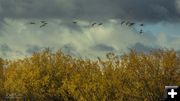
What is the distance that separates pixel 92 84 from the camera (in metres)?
110

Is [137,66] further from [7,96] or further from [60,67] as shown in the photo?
[7,96]

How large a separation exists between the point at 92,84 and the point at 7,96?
31.9 m

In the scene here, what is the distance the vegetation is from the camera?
324 feet

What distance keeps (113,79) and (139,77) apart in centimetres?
690

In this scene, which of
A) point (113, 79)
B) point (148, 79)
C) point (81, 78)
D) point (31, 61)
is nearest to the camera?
point (148, 79)

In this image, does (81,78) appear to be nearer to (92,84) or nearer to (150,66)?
(92,84)

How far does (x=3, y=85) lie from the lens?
443ft

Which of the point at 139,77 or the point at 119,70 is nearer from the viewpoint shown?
the point at 139,77

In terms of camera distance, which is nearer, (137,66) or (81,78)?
(137,66)

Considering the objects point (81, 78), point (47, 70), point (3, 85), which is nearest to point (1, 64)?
point (3, 85)

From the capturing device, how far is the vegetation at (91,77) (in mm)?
98812

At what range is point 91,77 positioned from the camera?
376 ft

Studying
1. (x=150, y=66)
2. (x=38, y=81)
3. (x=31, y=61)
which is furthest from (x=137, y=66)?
(x=31, y=61)

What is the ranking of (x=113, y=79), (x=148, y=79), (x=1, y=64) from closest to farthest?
(x=148, y=79) < (x=113, y=79) < (x=1, y=64)
